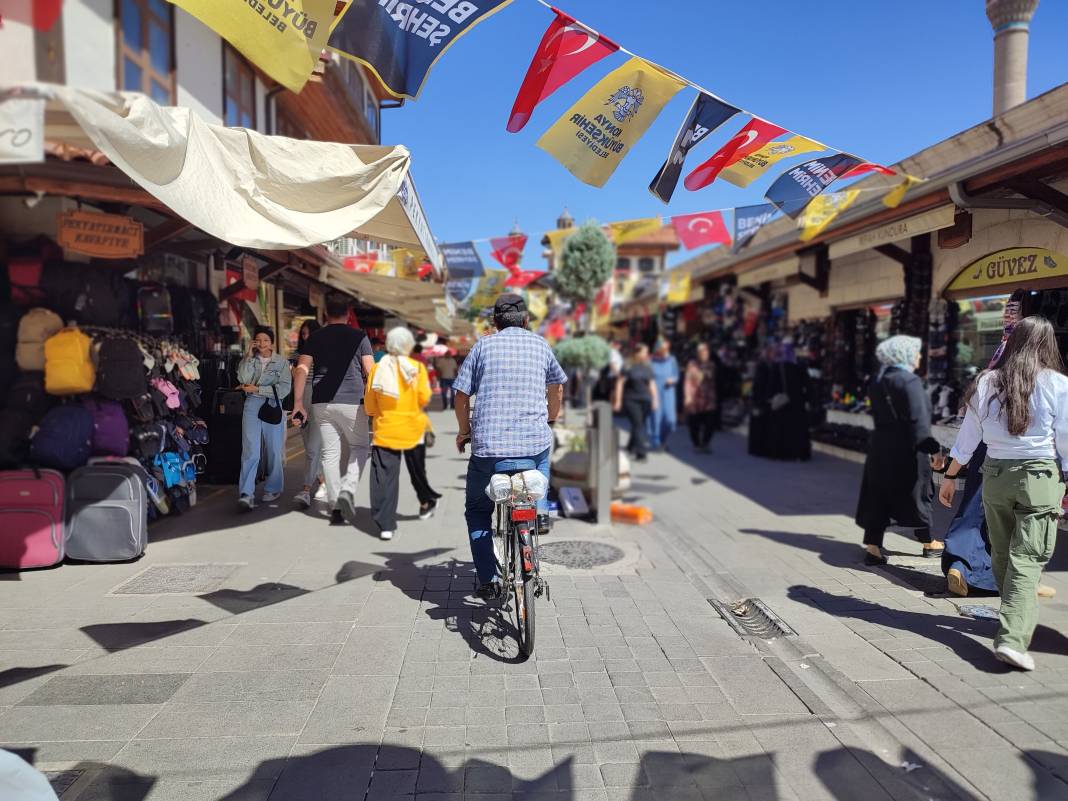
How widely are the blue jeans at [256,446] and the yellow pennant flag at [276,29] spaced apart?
160 cm

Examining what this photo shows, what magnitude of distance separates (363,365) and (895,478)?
4.01m

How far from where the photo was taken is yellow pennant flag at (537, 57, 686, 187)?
4.82m

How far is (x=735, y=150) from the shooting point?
18.2ft

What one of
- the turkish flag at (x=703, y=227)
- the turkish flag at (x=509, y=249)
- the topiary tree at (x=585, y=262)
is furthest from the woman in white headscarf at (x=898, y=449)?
the topiary tree at (x=585, y=262)

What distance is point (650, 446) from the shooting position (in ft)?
39.0

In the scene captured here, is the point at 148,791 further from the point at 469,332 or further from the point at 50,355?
the point at 469,332

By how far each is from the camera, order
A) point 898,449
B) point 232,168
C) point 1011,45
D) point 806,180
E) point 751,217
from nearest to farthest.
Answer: point 232,168
point 898,449
point 806,180
point 1011,45
point 751,217

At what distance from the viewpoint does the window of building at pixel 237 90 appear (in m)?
4.51

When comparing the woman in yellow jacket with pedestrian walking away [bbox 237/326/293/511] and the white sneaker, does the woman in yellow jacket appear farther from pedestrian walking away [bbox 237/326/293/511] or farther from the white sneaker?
the white sneaker

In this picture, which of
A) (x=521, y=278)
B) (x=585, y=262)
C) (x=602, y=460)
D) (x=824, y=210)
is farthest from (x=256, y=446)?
(x=585, y=262)

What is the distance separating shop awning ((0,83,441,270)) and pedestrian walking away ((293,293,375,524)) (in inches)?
30.8

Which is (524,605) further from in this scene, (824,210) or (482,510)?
(824,210)

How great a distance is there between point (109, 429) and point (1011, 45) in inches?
385

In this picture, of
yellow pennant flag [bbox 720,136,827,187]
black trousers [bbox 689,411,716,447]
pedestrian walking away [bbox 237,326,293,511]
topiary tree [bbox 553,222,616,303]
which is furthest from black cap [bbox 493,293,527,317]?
topiary tree [bbox 553,222,616,303]
